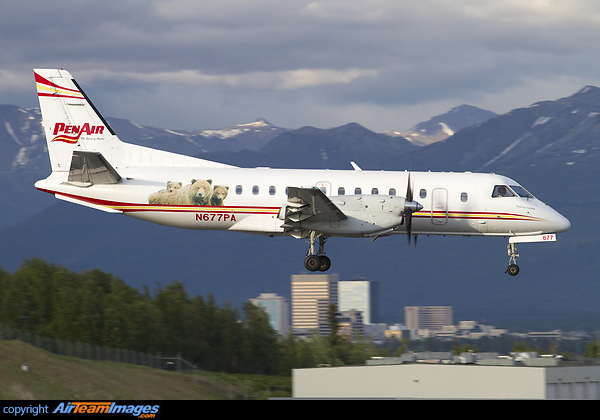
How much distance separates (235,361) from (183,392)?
35.6 m

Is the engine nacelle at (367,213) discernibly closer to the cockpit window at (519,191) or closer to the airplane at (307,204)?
the airplane at (307,204)

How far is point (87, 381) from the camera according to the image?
171ft

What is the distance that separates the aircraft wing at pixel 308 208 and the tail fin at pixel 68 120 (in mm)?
9193

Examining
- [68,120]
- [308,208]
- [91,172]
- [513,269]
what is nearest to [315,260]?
[308,208]

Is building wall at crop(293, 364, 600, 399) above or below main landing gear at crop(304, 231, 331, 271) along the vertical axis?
below

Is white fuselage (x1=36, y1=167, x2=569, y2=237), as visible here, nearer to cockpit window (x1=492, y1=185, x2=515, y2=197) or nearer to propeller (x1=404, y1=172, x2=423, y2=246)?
cockpit window (x1=492, y1=185, x2=515, y2=197)

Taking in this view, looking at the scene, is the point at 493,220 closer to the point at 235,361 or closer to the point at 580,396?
the point at 580,396

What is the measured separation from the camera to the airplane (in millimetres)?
31391

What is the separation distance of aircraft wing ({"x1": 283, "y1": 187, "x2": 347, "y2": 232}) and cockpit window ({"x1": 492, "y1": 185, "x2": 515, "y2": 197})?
284 inches

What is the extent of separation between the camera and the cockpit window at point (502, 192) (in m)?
33.8

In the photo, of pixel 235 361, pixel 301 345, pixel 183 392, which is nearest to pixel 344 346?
pixel 301 345

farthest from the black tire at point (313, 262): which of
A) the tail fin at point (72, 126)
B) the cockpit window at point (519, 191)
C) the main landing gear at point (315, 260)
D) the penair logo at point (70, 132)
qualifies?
the penair logo at point (70, 132)
